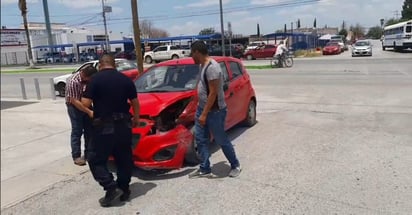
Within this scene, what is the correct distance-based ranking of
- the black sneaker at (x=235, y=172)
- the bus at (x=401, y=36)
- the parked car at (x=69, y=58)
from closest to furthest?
the black sneaker at (x=235, y=172) → the bus at (x=401, y=36) → the parked car at (x=69, y=58)

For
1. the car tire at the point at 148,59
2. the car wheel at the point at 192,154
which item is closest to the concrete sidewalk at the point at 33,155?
the car wheel at the point at 192,154

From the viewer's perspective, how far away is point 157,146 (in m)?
5.49

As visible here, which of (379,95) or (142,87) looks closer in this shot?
(142,87)

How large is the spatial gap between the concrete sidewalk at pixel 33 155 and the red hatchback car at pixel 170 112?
1.28 metres

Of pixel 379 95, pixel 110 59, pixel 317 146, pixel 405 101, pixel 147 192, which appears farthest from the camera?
pixel 379 95

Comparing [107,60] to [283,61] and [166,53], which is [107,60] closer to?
[283,61]

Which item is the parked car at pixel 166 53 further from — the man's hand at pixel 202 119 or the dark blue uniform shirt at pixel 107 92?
the dark blue uniform shirt at pixel 107 92

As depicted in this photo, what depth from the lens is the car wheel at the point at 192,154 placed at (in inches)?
232

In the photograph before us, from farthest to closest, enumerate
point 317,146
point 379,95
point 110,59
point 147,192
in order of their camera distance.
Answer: point 379,95 < point 317,146 < point 147,192 < point 110,59

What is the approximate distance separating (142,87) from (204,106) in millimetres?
2095

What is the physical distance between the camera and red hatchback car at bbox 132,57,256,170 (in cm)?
552

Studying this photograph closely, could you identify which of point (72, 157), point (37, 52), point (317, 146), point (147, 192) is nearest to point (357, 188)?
point (317, 146)

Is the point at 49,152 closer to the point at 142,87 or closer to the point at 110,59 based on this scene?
the point at 142,87

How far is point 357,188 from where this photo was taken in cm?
478
